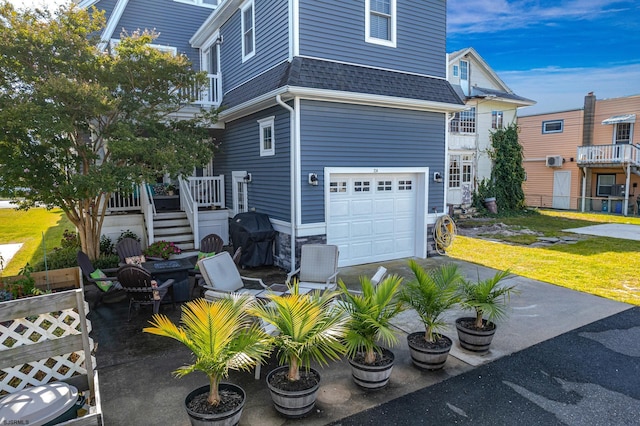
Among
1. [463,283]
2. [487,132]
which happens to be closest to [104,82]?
[463,283]

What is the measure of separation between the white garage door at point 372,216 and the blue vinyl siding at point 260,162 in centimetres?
115

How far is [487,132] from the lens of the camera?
65.3 feet

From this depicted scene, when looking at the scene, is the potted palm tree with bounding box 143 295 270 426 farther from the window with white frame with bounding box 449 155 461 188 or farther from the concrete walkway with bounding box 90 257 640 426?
the window with white frame with bounding box 449 155 461 188

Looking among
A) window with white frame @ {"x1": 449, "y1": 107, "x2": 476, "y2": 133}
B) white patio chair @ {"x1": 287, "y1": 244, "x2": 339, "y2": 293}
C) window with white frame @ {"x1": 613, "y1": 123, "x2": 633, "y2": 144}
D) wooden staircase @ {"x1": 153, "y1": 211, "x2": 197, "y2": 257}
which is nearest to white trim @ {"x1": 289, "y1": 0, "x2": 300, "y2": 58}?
white patio chair @ {"x1": 287, "y1": 244, "x2": 339, "y2": 293}

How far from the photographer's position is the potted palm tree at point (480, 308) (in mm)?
4398

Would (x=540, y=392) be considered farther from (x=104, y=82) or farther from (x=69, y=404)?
(x=104, y=82)

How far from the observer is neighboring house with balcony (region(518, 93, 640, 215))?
21.4m

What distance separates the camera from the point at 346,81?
26.8ft

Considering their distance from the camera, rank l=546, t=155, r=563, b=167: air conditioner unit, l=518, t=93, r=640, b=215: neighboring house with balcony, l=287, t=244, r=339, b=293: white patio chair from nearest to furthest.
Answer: l=287, t=244, r=339, b=293: white patio chair < l=518, t=93, r=640, b=215: neighboring house with balcony < l=546, t=155, r=563, b=167: air conditioner unit

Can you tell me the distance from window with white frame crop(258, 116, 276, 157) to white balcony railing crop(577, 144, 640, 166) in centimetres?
2073

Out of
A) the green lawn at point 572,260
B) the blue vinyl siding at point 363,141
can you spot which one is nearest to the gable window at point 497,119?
the green lawn at point 572,260

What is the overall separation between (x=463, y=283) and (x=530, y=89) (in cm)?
2429

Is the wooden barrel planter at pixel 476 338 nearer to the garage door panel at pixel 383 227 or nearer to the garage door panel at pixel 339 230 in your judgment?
the garage door panel at pixel 339 230

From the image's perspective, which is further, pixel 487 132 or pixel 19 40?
pixel 487 132
